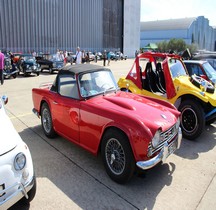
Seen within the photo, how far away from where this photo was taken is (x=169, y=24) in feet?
318

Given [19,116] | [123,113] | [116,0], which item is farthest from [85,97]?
[116,0]

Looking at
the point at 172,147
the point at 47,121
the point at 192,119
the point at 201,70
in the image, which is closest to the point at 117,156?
the point at 172,147

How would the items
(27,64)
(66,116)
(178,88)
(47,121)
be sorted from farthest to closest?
(27,64) → (178,88) → (47,121) → (66,116)

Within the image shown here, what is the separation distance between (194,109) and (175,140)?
5.76 ft

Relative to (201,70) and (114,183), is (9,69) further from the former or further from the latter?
(114,183)

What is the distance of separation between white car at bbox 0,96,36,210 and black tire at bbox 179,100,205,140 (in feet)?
12.6

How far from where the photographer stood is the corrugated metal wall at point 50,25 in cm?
3681

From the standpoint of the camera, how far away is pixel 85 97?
407cm

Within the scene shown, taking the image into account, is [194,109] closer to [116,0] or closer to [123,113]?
[123,113]

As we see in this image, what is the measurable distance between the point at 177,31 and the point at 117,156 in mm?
96490

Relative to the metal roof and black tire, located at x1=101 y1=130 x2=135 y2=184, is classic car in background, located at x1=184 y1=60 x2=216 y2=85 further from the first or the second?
the metal roof

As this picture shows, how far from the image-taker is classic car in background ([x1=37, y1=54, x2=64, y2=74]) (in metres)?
18.5

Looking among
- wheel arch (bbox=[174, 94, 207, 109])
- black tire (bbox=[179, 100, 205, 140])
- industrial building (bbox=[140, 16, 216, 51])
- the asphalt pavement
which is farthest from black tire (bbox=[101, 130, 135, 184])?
industrial building (bbox=[140, 16, 216, 51])

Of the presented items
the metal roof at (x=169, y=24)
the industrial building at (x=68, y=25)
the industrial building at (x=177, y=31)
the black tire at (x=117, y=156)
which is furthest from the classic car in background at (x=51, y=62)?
the metal roof at (x=169, y=24)
